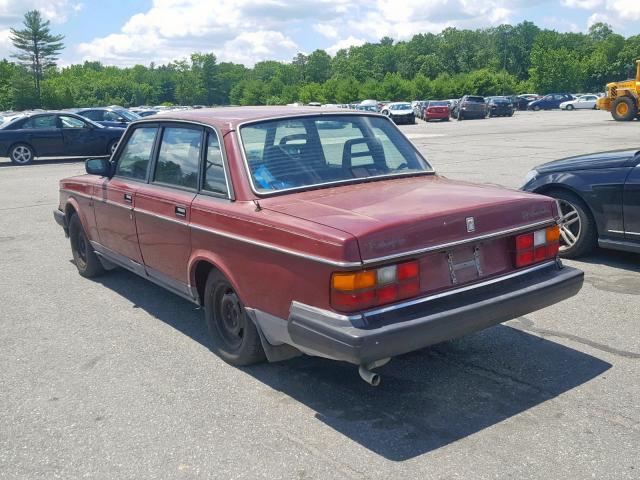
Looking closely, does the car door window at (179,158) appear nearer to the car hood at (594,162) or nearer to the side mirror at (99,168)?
the side mirror at (99,168)

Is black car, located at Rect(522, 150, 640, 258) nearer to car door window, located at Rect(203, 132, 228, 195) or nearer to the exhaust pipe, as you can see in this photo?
car door window, located at Rect(203, 132, 228, 195)

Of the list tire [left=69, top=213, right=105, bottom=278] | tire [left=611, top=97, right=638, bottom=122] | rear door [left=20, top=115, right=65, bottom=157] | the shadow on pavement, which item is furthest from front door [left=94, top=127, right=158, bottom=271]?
tire [left=611, top=97, right=638, bottom=122]

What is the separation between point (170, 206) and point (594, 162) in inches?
161

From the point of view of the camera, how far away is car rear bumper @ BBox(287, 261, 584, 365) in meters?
3.39

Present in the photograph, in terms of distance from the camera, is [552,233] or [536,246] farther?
[552,233]

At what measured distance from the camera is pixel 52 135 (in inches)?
786

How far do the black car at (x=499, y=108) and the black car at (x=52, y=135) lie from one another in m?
37.3

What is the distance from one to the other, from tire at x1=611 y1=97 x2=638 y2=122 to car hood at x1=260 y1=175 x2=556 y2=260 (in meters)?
31.2

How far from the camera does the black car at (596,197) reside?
6238mm

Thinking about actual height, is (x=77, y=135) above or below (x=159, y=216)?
above

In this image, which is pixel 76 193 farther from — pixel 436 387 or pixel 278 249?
pixel 436 387

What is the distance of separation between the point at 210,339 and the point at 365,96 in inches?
3270

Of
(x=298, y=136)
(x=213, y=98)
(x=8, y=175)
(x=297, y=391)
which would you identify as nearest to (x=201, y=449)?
(x=297, y=391)

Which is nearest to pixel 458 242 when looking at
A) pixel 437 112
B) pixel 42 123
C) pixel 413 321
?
pixel 413 321
